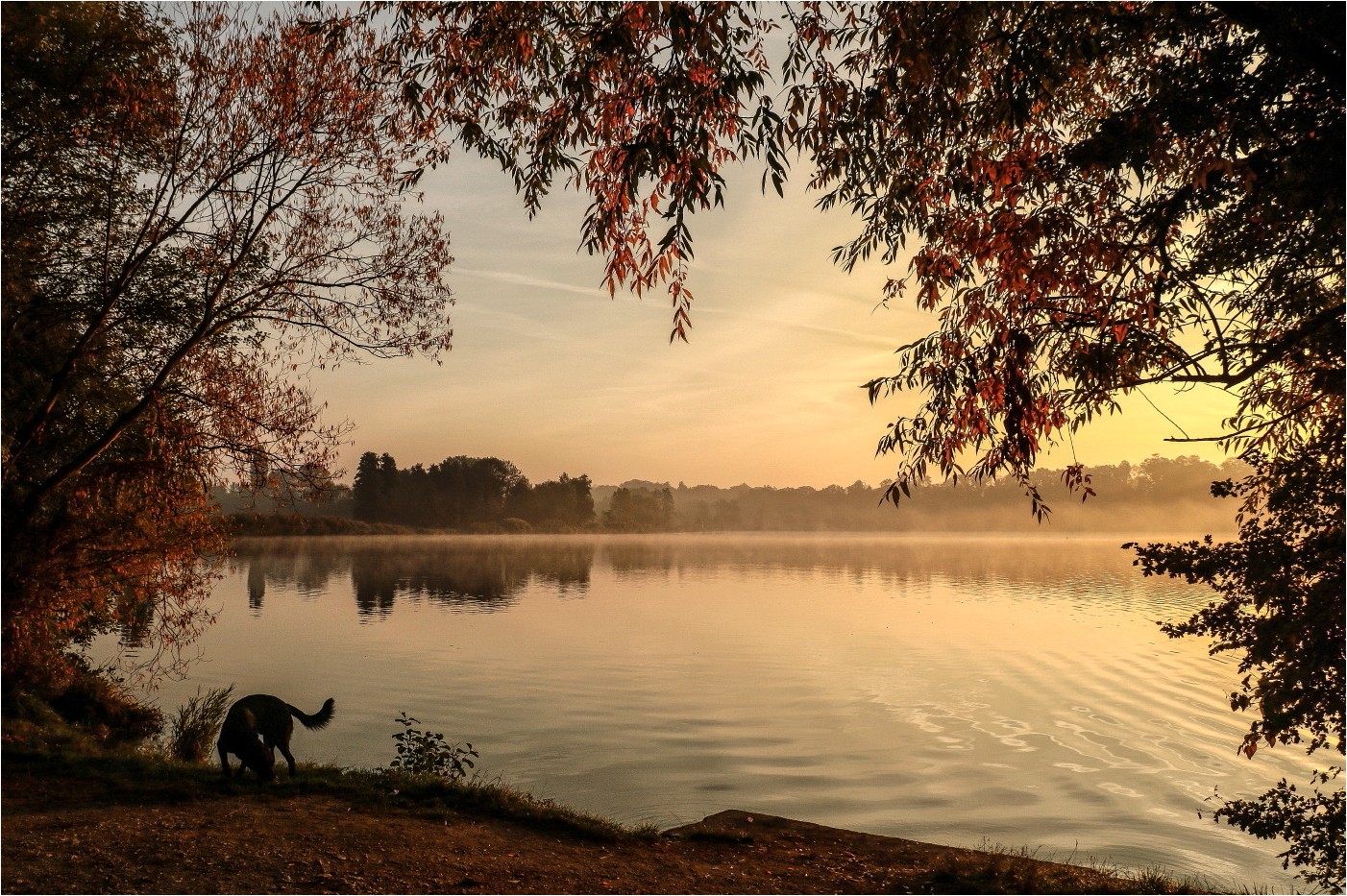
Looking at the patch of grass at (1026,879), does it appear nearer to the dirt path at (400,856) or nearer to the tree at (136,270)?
the dirt path at (400,856)

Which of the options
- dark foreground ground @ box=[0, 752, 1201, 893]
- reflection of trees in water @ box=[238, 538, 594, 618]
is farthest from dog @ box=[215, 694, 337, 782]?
reflection of trees in water @ box=[238, 538, 594, 618]

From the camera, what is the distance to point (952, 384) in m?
7.53

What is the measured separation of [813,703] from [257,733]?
15.3 m

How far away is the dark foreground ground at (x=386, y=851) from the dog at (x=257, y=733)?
435mm

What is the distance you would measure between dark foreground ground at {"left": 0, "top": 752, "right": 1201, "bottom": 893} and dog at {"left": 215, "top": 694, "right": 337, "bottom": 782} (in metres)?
0.43

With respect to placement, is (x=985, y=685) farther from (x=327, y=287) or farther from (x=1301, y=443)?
(x=327, y=287)

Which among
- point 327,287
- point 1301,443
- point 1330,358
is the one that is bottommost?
point 1301,443

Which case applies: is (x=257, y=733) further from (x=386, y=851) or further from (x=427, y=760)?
(x=386, y=851)

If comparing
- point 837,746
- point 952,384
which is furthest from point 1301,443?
point 837,746

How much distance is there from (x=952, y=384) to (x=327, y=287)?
11618mm

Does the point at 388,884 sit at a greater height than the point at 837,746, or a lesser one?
greater

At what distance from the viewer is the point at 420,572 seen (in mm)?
68438

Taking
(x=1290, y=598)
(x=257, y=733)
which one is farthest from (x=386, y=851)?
(x=1290, y=598)

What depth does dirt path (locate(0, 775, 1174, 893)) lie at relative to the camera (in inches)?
321
